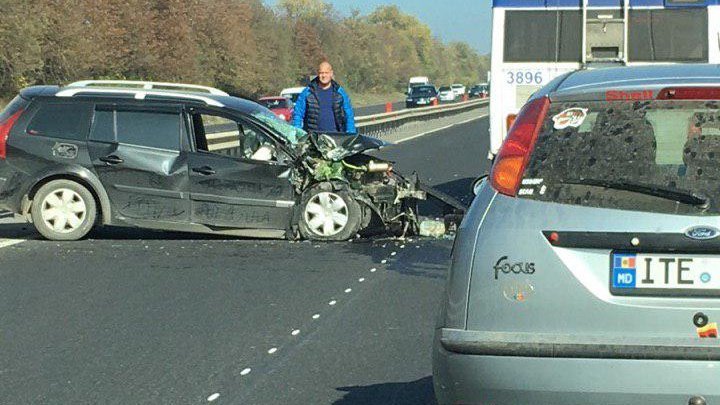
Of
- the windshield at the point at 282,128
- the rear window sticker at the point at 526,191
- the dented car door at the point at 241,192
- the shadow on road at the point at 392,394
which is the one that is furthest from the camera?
the windshield at the point at 282,128

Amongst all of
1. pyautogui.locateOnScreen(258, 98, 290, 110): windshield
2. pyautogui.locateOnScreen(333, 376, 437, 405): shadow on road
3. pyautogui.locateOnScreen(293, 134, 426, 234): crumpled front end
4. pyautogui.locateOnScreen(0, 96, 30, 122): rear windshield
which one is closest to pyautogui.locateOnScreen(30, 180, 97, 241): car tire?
pyautogui.locateOnScreen(0, 96, 30, 122): rear windshield

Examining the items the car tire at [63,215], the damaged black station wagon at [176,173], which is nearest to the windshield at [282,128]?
the damaged black station wagon at [176,173]

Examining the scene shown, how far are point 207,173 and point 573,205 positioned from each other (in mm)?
8177

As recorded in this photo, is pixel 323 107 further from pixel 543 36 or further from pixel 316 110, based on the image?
pixel 543 36

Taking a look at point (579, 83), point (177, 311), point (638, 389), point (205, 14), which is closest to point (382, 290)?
point (177, 311)

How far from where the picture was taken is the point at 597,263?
4.39 metres

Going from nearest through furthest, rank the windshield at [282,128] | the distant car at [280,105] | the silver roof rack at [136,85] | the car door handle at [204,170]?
the car door handle at [204,170] < the windshield at [282,128] < the silver roof rack at [136,85] < the distant car at [280,105]

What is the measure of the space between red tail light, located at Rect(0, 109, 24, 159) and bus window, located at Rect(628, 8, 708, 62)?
24.3 ft

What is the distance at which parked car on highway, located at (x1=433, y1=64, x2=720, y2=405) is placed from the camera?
13.9 ft

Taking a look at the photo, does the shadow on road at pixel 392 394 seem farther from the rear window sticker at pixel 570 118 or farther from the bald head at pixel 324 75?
the bald head at pixel 324 75

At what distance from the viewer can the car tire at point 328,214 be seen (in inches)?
480

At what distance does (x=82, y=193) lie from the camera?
12.4 metres

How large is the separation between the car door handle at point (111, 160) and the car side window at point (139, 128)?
0.68ft

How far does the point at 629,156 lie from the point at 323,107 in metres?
10.2
